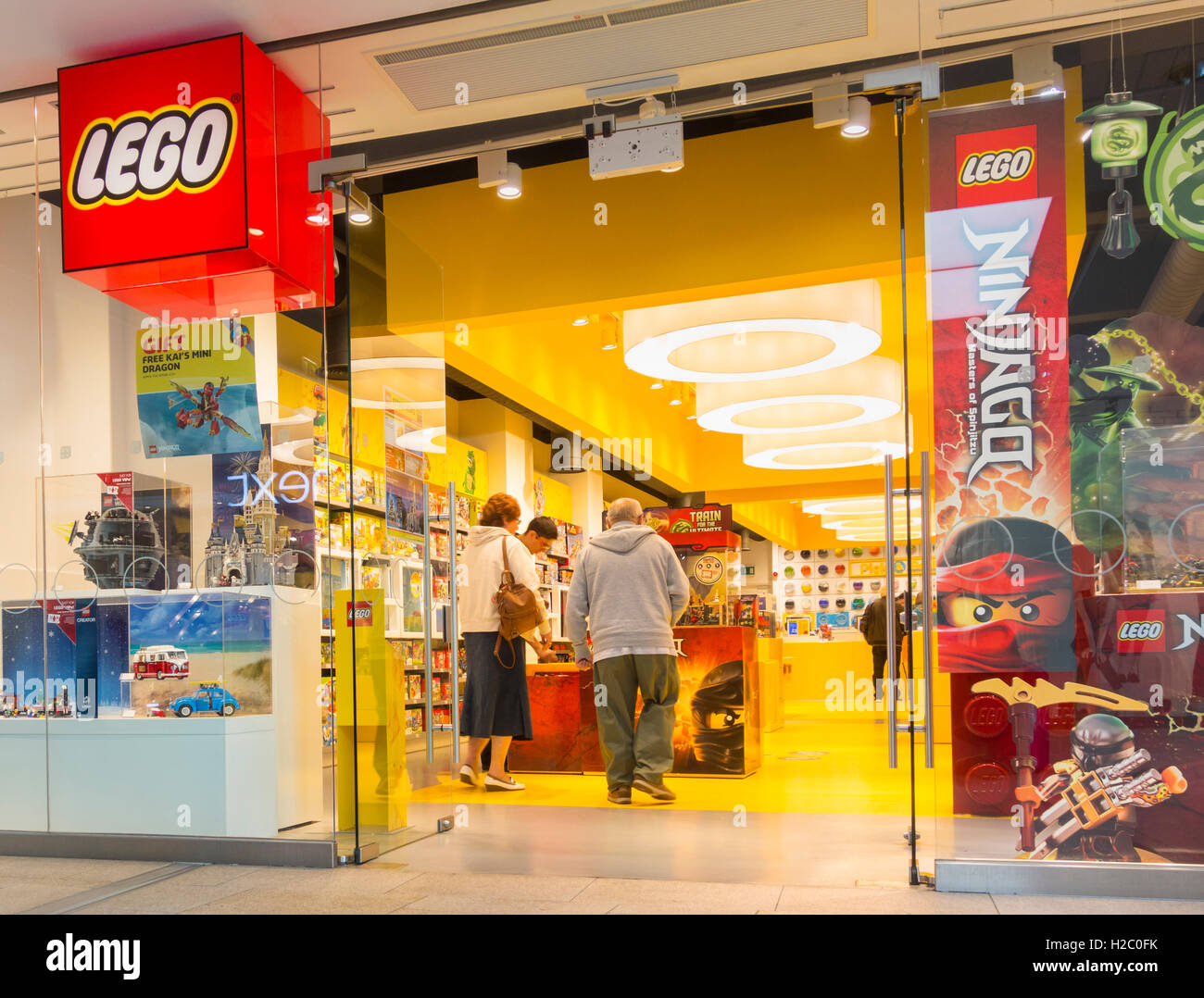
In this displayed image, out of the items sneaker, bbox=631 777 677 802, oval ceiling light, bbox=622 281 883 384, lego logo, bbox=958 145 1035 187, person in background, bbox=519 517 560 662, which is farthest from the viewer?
oval ceiling light, bbox=622 281 883 384

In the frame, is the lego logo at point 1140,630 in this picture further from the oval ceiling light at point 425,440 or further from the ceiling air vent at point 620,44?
the oval ceiling light at point 425,440

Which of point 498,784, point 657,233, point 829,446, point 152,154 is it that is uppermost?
point 657,233

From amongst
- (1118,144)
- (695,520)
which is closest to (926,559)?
(1118,144)

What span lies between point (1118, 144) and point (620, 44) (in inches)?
68.7

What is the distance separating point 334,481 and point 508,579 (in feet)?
5.74

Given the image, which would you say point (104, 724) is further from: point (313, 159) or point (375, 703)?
point (313, 159)

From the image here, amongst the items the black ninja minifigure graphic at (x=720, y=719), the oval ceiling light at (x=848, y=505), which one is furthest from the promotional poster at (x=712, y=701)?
the oval ceiling light at (x=848, y=505)

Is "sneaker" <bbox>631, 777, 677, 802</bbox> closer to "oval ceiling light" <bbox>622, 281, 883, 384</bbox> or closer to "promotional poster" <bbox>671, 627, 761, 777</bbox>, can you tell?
"promotional poster" <bbox>671, 627, 761, 777</bbox>

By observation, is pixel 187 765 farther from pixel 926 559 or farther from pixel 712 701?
pixel 712 701

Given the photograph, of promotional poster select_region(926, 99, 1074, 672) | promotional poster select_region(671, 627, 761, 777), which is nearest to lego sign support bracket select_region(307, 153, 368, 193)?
promotional poster select_region(926, 99, 1074, 672)

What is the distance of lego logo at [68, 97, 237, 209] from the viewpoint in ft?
12.9

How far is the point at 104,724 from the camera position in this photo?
13.5ft

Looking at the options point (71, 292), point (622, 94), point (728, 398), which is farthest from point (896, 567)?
point (728, 398)

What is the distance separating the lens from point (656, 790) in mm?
5160
